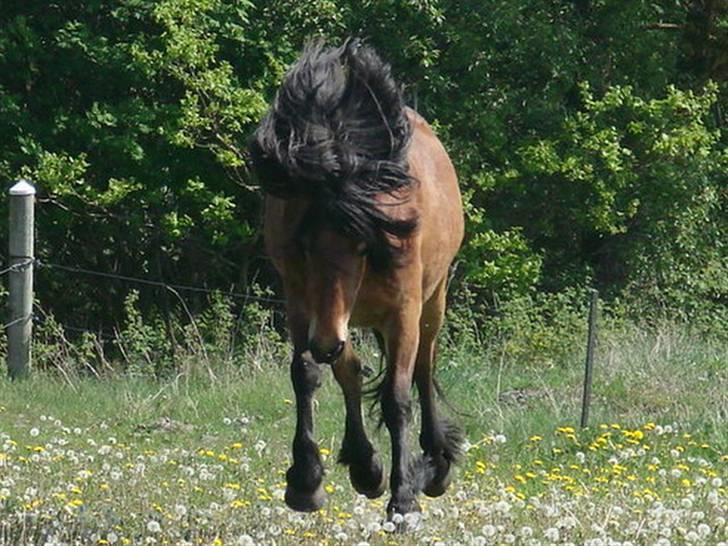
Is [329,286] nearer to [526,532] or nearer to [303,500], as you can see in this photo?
[303,500]

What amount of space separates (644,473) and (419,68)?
36.2 feet

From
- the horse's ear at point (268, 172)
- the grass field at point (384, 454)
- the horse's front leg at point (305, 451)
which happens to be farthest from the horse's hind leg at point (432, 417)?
the horse's ear at point (268, 172)

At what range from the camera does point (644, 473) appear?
31.4 feet

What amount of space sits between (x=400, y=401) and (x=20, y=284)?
6.61 meters

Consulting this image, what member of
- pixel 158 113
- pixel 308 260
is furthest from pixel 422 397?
pixel 158 113

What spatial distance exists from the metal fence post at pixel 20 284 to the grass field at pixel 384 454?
0.25 meters

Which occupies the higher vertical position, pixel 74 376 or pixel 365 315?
pixel 365 315

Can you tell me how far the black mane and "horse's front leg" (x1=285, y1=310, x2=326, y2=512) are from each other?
24.1 inches

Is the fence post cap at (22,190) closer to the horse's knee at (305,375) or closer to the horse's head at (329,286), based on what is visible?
the horse's knee at (305,375)

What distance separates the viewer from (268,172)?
287 inches

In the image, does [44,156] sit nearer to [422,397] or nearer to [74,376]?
[74,376]

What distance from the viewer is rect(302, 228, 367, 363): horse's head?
7.09 meters

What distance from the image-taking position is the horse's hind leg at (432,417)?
878 centimetres

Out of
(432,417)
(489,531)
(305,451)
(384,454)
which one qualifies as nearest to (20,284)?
(384,454)
